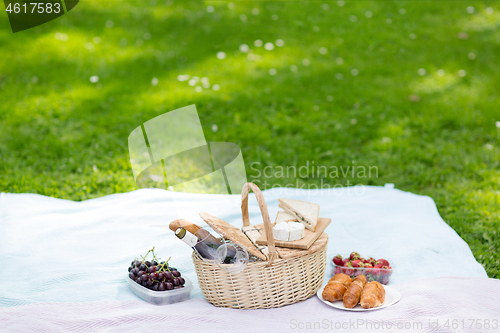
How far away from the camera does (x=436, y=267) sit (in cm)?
273

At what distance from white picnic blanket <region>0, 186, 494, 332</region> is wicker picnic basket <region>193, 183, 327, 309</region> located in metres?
0.05

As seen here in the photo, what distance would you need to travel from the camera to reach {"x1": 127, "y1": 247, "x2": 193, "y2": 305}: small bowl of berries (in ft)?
7.52

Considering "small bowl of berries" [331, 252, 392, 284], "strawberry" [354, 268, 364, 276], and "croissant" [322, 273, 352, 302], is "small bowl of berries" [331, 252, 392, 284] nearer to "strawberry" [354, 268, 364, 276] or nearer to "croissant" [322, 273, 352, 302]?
"strawberry" [354, 268, 364, 276]

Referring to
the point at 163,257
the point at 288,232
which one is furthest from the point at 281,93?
the point at 288,232

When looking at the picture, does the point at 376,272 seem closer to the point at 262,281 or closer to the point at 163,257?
the point at 262,281

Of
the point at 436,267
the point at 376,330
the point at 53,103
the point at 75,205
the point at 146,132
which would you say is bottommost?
the point at 53,103

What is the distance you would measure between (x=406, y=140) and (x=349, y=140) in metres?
0.60

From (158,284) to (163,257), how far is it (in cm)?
54

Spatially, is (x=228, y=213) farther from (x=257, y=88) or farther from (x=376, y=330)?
(x=257, y=88)

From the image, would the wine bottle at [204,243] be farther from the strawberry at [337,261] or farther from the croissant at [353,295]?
the strawberry at [337,261]

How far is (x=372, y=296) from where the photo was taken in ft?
7.07

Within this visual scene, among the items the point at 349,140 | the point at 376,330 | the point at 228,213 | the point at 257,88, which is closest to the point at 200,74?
the point at 257,88

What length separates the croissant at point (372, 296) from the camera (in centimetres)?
215

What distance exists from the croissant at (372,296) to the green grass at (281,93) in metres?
1.20
